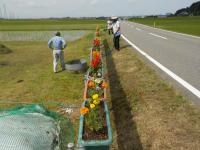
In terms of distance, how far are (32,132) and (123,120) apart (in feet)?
8.58

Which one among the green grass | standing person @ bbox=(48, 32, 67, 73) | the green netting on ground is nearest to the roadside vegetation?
the green netting on ground

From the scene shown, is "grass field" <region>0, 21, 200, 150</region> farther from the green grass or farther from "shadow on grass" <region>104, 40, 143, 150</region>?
the green grass

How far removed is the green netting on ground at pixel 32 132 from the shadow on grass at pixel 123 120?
0.98 m

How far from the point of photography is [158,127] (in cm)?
601

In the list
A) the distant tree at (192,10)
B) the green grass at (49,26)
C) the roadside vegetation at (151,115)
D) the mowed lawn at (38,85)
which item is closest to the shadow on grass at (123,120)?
the roadside vegetation at (151,115)

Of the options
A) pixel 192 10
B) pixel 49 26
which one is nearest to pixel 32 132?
pixel 49 26

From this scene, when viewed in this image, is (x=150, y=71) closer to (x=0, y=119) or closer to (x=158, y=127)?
(x=158, y=127)

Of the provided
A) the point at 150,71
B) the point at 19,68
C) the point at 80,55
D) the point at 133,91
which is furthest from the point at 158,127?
the point at 80,55

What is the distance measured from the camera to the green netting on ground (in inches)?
163

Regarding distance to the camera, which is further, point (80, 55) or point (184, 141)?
point (80, 55)

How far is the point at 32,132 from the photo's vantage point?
4633 mm

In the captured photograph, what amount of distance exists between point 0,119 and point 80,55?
46.2ft

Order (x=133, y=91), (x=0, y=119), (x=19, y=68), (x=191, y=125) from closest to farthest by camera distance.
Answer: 1. (x=0, y=119)
2. (x=191, y=125)
3. (x=133, y=91)
4. (x=19, y=68)

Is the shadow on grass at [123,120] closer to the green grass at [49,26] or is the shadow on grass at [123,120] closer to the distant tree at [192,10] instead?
the green grass at [49,26]
